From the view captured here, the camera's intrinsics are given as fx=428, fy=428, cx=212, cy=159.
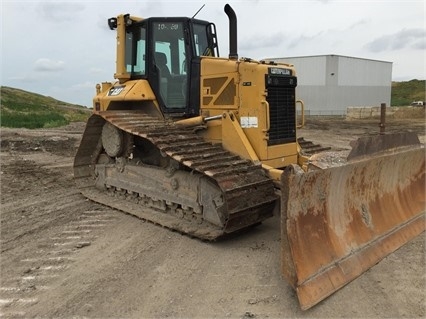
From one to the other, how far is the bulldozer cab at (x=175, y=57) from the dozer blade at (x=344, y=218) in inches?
106

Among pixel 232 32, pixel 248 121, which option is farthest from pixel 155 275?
pixel 232 32

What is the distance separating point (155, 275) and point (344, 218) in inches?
83.9

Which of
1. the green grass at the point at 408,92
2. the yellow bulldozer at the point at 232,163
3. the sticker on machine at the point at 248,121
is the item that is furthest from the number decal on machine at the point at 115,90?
the green grass at the point at 408,92

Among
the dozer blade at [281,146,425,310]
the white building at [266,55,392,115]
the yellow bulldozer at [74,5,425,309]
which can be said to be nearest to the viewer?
the dozer blade at [281,146,425,310]

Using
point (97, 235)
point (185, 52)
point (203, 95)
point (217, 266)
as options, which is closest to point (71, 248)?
point (97, 235)

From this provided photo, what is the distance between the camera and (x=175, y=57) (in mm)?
6695

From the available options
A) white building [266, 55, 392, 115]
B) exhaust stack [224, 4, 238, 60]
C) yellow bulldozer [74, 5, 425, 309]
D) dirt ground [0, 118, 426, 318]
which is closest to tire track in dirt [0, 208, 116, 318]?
dirt ground [0, 118, 426, 318]

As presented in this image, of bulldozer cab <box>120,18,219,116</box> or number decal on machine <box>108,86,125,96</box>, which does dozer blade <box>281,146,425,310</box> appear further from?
number decal on machine <box>108,86,125,96</box>

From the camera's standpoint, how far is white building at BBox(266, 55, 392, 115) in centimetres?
3841

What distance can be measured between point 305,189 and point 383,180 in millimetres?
1906

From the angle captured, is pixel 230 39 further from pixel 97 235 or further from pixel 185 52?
pixel 97 235

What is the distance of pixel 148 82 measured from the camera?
6.87m

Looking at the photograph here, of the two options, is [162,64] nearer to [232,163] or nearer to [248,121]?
[248,121]

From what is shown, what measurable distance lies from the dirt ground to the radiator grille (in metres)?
1.22
